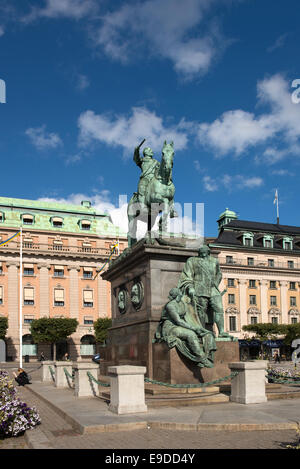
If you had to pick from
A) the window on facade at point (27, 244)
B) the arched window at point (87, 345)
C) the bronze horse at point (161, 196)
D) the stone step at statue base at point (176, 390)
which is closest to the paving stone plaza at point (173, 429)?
the stone step at statue base at point (176, 390)

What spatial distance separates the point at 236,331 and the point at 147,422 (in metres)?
64.8

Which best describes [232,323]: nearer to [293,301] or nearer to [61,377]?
[293,301]

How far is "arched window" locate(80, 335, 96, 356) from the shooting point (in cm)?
6975

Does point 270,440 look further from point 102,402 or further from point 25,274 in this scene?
point 25,274

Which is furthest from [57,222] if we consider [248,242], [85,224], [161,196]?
[161,196]

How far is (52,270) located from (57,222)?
318 inches

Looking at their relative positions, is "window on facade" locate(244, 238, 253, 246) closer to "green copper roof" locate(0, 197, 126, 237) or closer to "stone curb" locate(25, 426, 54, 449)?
"green copper roof" locate(0, 197, 126, 237)

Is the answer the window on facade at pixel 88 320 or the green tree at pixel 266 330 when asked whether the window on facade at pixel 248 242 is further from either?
the window on facade at pixel 88 320

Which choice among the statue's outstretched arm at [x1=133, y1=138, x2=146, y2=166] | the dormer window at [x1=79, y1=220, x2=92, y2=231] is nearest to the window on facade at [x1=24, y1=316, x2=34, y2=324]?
the dormer window at [x1=79, y1=220, x2=92, y2=231]

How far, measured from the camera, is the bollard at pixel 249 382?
11.4m

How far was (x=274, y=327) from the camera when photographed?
222 feet

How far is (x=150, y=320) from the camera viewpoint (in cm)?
1435

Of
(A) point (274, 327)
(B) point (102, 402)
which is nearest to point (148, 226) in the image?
(B) point (102, 402)

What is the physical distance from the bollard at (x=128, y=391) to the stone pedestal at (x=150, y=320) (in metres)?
2.03
